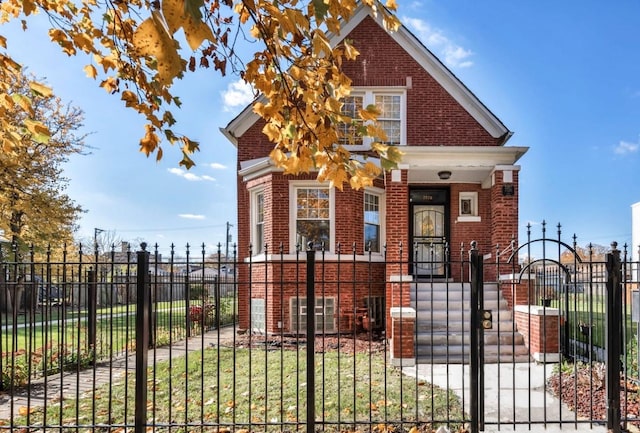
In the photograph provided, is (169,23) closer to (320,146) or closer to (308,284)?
(320,146)

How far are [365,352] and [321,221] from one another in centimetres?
380

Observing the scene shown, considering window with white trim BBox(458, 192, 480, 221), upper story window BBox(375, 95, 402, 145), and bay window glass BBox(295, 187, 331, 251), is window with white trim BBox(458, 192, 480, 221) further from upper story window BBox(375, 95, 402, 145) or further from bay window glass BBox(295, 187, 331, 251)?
bay window glass BBox(295, 187, 331, 251)

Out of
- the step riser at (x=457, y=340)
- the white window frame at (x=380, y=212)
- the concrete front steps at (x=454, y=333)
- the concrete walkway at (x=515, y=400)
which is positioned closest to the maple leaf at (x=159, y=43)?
the concrete walkway at (x=515, y=400)

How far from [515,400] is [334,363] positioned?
2927mm

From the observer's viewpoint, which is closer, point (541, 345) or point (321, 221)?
point (541, 345)

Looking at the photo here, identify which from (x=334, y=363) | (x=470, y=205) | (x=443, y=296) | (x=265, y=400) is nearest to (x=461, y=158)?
(x=470, y=205)

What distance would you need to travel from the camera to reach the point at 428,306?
9.28 metres

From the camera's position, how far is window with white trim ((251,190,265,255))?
11.6 metres

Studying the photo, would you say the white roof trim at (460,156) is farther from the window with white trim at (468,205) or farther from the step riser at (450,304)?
the step riser at (450,304)

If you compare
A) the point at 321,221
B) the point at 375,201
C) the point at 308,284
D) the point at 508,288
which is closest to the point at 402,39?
the point at 375,201

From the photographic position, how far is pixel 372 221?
11453 millimetres

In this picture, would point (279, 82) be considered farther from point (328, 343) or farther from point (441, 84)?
point (441, 84)

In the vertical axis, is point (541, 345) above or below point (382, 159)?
below

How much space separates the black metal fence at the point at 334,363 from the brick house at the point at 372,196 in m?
0.25
